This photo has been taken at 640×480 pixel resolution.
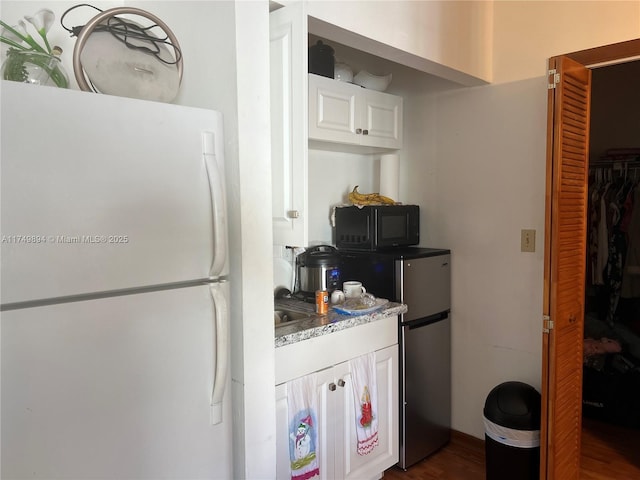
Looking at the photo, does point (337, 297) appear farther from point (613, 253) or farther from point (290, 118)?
point (613, 253)

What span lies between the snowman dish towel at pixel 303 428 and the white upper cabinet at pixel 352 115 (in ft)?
3.87

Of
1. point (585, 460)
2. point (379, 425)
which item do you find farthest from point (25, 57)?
point (585, 460)

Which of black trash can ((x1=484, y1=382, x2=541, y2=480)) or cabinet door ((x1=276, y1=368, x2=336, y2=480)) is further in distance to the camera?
black trash can ((x1=484, y1=382, x2=541, y2=480))

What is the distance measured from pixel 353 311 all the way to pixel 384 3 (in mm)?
1373

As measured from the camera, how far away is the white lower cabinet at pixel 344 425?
1.78 metres

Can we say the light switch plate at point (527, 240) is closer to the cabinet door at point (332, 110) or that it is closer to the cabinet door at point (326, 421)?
the cabinet door at point (332, 110)

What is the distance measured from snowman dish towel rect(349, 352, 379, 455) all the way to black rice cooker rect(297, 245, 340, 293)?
42cm

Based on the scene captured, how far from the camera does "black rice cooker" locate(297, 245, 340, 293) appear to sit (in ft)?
7.63

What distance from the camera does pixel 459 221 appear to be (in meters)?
2.77

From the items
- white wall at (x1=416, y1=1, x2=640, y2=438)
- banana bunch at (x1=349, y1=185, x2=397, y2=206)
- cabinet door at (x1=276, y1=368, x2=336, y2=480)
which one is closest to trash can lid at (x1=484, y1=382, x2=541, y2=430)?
white wall at (x1=416, y1=1, x2=640, y2=438)

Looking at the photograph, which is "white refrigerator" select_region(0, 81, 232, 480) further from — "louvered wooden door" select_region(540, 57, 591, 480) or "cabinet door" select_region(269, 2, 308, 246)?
"louvered wooden door" select_region(540, 57, 591, 480)

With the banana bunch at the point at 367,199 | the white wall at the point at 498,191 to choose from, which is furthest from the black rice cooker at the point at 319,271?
the white wall at the point at 498,191

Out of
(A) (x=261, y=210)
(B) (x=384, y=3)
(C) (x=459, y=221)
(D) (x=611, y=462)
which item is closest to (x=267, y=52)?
(A) (x=261, y=210)

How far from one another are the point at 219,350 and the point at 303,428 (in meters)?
0.72
